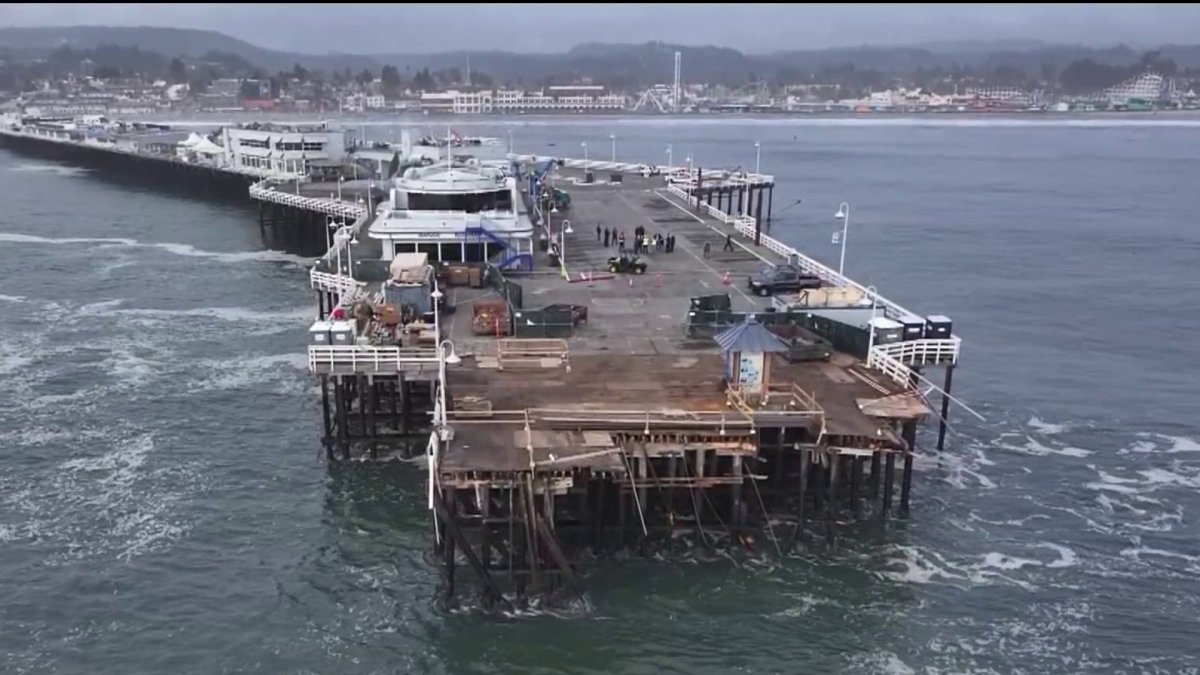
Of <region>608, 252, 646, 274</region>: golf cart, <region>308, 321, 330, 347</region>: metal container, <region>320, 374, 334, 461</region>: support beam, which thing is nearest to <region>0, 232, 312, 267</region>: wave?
<region>608, 252, 646, 274</region>: golf cart

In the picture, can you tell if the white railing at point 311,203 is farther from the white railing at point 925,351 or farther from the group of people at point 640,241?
the white railing at point 925,351

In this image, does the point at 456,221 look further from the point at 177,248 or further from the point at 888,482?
the point at 177,248

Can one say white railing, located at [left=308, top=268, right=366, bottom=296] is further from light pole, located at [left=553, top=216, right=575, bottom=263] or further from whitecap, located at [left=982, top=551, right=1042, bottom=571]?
whitecap, located at [left=982, top=551, right=1042, bottom=571]

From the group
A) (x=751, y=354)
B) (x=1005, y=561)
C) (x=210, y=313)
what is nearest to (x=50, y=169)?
(x=210, y=313)

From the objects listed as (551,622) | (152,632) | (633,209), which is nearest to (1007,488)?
(551,622)

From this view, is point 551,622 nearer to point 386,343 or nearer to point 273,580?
point 273,580

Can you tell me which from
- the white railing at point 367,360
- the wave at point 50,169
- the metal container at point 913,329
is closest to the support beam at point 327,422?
the white railing at point 367,360
